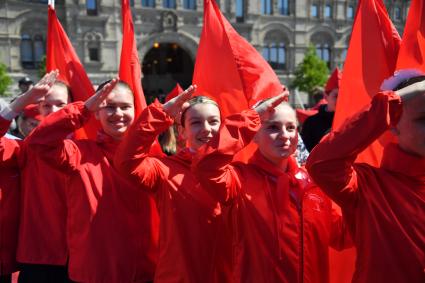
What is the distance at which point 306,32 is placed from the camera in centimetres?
2920

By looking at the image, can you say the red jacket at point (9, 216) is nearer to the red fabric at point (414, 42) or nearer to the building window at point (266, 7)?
the red fabric at point (414, 42)

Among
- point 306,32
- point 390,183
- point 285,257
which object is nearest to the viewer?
point 390,183

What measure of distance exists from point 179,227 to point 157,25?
25239mm

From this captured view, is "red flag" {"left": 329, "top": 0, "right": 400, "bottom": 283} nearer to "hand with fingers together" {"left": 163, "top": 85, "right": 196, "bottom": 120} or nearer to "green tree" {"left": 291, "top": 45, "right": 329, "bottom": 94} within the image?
"hand with fingers together" {"left": 163, "top": 85, "right": 196, "bottom": 120}

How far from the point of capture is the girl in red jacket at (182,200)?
84.1 inches

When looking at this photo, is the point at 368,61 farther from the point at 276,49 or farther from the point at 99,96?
the point at 276,49

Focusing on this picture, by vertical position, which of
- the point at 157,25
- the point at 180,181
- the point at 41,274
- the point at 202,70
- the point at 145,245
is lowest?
the point at 41,274

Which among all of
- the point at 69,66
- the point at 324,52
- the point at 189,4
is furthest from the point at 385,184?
the point at 324,52

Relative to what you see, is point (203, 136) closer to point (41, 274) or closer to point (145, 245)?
point (145, 245)

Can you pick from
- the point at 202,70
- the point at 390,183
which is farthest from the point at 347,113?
the point at 202,70

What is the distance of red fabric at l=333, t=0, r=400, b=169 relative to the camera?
2189 millimetres

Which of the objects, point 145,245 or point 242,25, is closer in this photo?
point 145,245

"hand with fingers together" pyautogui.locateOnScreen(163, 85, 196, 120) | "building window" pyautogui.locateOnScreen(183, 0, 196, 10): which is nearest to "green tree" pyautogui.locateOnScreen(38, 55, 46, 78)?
"building window" pyautogui.locateOnScreen(183, 0, 196, 10)

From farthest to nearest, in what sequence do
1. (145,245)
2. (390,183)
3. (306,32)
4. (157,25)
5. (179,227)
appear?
(306,32) → (157,25) → (145,245) → (179,227) → (390,183)
